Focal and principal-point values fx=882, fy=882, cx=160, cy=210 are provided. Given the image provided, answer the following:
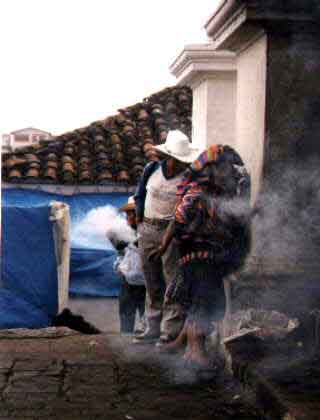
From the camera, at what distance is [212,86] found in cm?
841

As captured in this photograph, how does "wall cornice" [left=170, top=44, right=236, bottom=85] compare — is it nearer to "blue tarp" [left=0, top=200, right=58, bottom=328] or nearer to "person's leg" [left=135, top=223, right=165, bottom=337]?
"person's leg" [left=135, top=223, right=165, bottom=337]

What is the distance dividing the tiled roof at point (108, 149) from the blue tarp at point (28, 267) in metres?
3.73

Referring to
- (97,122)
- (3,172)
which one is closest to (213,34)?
(3,172)

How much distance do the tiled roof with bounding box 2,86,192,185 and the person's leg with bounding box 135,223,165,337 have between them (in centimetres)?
835

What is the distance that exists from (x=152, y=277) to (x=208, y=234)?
4.70ft

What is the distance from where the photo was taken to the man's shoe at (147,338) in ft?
25.0

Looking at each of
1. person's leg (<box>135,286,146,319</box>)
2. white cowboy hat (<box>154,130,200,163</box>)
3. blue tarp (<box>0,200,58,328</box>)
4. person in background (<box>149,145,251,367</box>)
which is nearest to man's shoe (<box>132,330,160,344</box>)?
person in background (<box>149,145,251,367</box>)

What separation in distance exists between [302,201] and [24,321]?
6.48 meters

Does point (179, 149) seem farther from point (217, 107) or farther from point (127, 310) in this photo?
point (127, 310)

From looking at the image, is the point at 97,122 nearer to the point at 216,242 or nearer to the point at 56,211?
the point at 56,211

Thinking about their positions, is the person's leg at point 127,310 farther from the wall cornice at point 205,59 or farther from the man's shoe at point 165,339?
the wall cornice at point 205,59

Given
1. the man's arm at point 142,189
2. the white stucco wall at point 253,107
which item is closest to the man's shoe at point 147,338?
the man's arm at point 142,189

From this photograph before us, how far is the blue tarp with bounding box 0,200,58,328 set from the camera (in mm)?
12000

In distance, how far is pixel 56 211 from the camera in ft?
40.6
